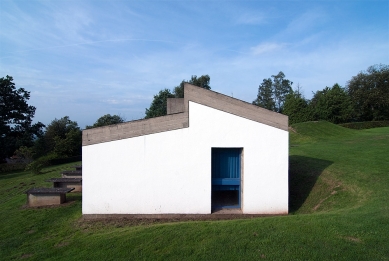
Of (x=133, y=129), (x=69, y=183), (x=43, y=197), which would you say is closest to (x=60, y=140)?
(x=69, y=183)

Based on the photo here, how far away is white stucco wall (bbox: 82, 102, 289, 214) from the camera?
901cm

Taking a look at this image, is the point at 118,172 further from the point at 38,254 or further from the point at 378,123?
the point at 378,123

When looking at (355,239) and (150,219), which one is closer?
(355,239)

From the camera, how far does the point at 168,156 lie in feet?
29.6

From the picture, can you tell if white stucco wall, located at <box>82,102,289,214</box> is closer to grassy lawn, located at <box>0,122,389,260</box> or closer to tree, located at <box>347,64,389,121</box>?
grassy lawn, located at <box>0,122,389,260</box>

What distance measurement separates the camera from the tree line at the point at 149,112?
37250 mm

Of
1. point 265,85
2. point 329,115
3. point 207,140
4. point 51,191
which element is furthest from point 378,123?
point 51,191

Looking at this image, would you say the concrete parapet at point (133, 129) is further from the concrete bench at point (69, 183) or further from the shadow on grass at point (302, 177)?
the concrete bench at point (69, 183)

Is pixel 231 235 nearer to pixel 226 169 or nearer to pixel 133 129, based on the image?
pixel 226 169

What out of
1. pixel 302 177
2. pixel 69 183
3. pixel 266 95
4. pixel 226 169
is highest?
pixel 266 95

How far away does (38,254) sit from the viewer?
21.0 ft

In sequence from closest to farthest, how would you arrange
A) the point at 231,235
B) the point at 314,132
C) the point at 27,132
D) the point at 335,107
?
1. the point at 231,235
2. the point at 314,132
3. the point at 27,132
4. the point at 335,107

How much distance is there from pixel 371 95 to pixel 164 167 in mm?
53369

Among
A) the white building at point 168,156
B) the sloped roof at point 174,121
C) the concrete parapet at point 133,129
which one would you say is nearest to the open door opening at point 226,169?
the white building at point 168,156
